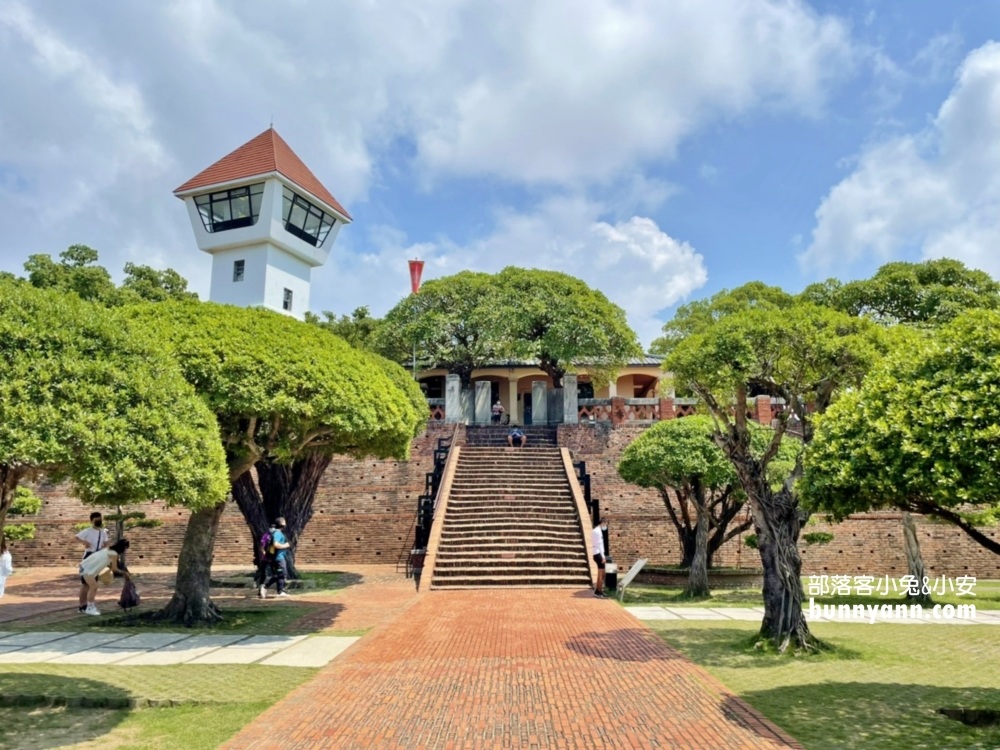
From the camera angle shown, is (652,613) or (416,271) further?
(416,271)

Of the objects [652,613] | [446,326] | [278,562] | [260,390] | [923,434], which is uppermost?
[446,326]

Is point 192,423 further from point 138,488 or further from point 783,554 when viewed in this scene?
point 783,554

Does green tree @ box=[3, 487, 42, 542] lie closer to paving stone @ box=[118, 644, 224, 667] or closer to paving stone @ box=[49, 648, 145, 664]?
paving stone @ box=[49, 648, 145, 664]

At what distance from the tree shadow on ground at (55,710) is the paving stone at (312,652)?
166 cm

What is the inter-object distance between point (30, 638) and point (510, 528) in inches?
364

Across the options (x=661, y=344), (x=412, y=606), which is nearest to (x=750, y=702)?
(x=412, y=606)

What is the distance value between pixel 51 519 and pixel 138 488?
16.5 metres

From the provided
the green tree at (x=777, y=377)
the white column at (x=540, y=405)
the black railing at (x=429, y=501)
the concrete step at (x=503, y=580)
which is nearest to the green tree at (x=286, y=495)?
the black railing at (x=429, y=501)

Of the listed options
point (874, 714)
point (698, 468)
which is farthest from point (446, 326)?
point (874, 714)

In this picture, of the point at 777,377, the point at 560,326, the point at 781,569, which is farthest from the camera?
the point at 560,326

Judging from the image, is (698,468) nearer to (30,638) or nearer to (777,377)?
(777,377)

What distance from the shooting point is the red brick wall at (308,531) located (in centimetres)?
1733

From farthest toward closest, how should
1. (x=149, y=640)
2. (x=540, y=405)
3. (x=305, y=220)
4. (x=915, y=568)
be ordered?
(x=305, y=220) → (x=540, y=405) → (x=915, y=568) → (x=149, y=640)

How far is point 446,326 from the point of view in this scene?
1135 inches
